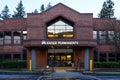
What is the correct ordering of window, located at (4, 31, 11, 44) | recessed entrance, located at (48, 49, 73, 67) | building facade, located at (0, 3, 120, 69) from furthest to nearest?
window, located at (4, 31, 11, 44) < recessed entrance, located at (48, 49, 73, 67) < building facade, located at (0, 3, 120, 69)

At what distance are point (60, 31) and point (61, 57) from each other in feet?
17.3

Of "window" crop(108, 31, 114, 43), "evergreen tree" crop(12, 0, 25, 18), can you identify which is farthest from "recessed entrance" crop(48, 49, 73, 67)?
"evergreen tree" crop(12, 0, 25, 18)

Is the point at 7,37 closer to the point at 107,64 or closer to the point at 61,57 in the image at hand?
the point at 61,57

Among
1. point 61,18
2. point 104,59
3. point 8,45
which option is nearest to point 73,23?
point 61,18

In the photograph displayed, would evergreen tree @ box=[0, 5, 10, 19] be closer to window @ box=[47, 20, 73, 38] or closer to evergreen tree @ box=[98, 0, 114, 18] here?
evergreen tree @ box=[98, 0, 114, 18]

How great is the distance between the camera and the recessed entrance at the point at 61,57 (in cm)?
5662

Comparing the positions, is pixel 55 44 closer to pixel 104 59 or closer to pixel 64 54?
pixel 64 54

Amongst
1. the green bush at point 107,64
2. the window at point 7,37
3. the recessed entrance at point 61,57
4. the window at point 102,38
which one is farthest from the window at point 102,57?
the window at point 7,37

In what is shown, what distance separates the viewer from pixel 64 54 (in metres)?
57.1

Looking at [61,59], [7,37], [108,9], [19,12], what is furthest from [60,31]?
[19,12]

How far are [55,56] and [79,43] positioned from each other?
753 cm

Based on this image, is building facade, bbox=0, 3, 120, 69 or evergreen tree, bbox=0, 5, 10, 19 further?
evergreen tree, bbox=0, 5, 10, 19

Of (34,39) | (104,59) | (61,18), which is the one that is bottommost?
(104,59)

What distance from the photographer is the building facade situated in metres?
52.6
